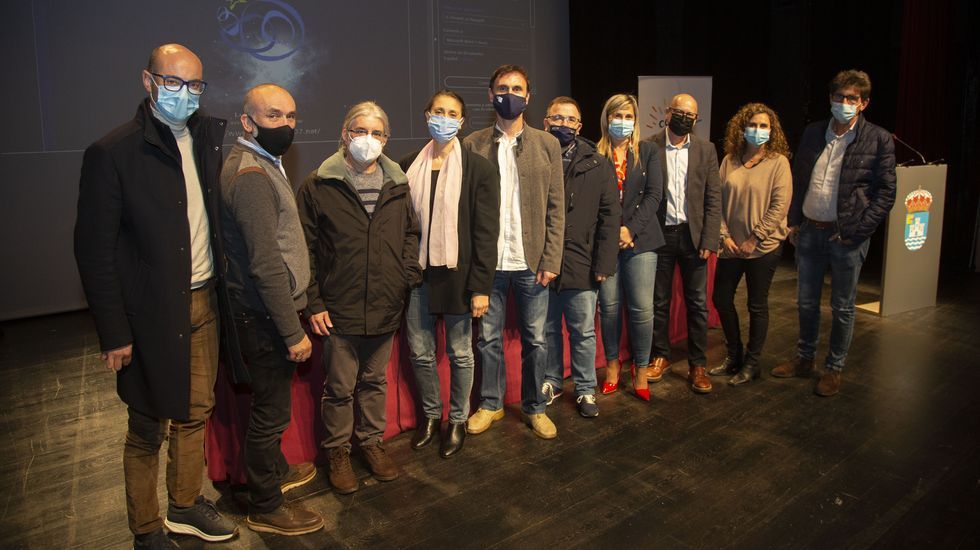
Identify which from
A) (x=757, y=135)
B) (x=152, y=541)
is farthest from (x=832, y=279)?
(x=152, y=541)

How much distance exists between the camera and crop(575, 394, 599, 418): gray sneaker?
3254 mm

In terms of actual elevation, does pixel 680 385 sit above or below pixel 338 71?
below

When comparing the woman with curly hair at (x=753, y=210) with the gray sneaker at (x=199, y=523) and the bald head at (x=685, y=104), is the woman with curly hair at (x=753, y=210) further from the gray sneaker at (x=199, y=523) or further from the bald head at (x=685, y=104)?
the gray sneaker at (x=199, y=523)

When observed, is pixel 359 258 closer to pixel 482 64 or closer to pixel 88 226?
pixel 88 226

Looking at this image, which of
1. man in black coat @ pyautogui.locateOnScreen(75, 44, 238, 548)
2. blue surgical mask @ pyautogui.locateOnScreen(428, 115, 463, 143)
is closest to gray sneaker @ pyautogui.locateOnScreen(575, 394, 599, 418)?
blue surgical mask @ pyautogui.locateOnScreen(428, 115, 463, 143)

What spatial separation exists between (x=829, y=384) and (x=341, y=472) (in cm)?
253

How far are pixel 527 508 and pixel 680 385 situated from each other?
1505 mm

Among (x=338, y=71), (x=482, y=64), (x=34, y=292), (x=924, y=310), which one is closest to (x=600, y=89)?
(x=482, y=64)

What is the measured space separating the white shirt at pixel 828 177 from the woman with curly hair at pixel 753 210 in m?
0.12

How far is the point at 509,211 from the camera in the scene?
9.49 ft

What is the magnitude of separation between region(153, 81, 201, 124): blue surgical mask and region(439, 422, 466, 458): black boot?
1655 mm

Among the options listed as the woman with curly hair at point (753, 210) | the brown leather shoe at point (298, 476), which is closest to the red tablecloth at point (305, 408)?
the brown leather shoe at point (298, 476)

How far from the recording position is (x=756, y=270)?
3.54 m

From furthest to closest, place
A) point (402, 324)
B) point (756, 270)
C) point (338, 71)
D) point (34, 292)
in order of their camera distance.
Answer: point (338, 71), point (34, 292), point (756, 270), point (402, 324)
